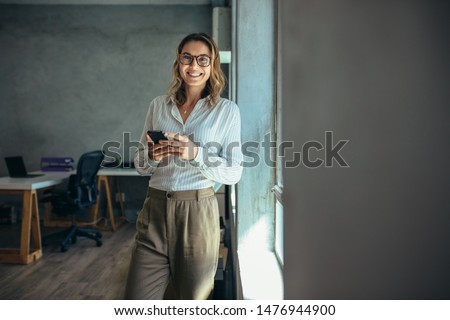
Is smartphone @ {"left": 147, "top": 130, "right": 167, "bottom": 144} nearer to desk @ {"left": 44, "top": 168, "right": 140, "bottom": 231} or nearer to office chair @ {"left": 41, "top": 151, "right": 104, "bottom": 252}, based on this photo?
office chair @ {"left": 41, "top": 151, "right": 104, "bottom": 252}

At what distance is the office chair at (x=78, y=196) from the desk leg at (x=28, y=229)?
1.29ft

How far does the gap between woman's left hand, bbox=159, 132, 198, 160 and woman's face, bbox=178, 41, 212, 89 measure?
27 centimetres

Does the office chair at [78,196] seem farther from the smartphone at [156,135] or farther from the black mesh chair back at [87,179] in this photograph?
the smartphone at [156,135]

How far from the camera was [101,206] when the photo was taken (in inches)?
258

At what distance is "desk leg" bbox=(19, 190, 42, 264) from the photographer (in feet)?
13.0

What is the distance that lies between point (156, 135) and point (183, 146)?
4.5 inches

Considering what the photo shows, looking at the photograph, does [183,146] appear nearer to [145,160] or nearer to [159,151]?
[159,151]

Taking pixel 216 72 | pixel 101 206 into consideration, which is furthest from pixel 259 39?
pixel 101 206

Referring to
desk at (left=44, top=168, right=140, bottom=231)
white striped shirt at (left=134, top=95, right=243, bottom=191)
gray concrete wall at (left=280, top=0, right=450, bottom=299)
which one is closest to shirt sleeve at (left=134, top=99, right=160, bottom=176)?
white striped shirt at (left=134, top=95, right=243, bottom=191)

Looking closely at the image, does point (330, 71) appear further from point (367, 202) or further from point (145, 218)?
point (145, 218)

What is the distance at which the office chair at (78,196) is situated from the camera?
4.68 meters

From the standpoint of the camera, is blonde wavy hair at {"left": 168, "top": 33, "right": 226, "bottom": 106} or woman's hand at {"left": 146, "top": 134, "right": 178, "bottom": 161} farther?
blonde wavy hair at {"left": 168, "top": 33, "right": 226, "bottom": 106}
